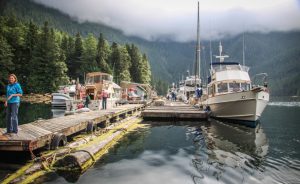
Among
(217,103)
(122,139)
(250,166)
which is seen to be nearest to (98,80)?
(217,103)

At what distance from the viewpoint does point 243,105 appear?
733 inches

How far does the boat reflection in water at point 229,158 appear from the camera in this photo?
7.38m

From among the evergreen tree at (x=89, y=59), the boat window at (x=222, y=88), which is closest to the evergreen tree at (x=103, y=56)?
the evergreen tree at (x=89, y=59)

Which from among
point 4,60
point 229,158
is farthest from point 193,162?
point 4,60

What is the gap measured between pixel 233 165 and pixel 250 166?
1.95 ft

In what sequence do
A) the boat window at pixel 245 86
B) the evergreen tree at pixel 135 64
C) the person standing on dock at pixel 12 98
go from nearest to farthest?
the person standing on dock at pixel 12 98, the boat window at pixel 245 86, the evergreen tree at pixel 135 64

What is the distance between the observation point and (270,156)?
33.3 ft

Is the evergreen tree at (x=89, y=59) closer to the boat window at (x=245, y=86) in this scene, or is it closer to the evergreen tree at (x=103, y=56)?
the evergreen tree at (x=103, y=56)

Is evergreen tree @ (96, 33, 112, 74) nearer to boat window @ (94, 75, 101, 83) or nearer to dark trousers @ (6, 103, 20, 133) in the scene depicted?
boat window @ (94, 75, 101, 83)

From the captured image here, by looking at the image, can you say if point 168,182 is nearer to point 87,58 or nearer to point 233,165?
point 233,165

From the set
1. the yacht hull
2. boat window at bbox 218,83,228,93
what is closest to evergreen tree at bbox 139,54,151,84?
boat window at bbox 218,83,228,93

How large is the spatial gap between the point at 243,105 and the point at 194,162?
37.3 feet

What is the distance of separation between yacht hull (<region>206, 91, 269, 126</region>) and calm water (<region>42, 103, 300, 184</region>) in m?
5.13

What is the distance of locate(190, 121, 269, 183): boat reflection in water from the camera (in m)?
7.38
